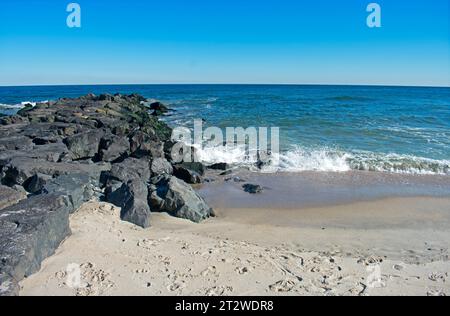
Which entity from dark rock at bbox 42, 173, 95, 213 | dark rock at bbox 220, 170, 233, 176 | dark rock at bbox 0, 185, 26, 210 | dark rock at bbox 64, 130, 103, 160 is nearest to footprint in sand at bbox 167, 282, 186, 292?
dark rock at bbox 42, 173, 95, 213

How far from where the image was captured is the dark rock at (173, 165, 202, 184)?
1093 centimetres

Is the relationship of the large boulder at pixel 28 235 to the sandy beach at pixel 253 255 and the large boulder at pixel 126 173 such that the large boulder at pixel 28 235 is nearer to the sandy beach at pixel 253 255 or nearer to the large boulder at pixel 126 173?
the sandy beach at pixel 253 255

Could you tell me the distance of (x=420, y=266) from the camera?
5797mm

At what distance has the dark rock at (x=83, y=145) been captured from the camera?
12.2m

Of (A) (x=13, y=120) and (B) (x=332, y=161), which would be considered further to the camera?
(A) (x=13, y=120)

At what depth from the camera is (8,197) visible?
6816mm

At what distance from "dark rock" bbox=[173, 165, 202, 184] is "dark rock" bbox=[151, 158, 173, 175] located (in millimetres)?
246

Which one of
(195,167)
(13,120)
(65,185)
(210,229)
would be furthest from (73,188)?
(13,120)

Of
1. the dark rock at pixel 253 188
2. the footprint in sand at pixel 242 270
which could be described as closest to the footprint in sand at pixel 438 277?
the footprint in sand at pixel 242 270

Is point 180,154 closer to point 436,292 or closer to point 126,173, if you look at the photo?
point 126,173

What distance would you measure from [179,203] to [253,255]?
247 cm

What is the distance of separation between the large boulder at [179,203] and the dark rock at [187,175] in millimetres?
2570

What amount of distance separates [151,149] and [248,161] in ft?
11.9
